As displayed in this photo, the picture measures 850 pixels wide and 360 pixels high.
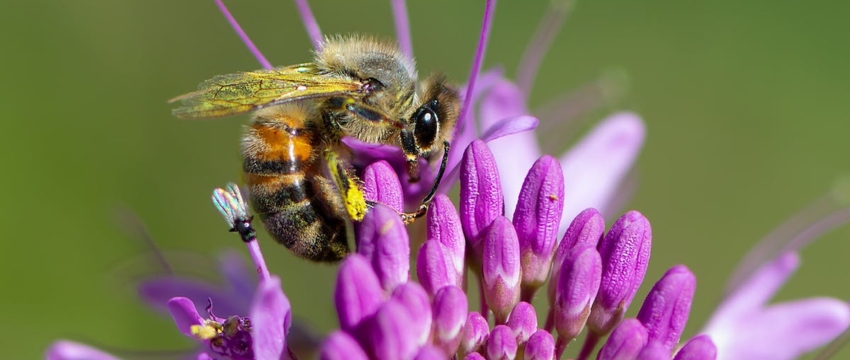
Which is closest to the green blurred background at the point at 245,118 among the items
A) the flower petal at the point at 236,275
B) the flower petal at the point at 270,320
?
the flower petal at the point at 236,275

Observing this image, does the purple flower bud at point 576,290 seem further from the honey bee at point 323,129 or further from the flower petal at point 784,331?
the flower petal at point 784,331

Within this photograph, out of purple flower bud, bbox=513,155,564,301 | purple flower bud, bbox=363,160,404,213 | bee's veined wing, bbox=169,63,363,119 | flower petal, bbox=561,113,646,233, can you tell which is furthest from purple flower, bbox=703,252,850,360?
bee's veined wing, bbox=169,63,363,119

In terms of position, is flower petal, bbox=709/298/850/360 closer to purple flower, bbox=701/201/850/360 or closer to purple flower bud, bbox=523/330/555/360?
purple flower, bbox=701/201/850/360

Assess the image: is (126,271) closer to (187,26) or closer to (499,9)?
(187,26)

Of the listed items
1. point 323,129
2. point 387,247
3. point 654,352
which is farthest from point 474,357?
point 323,129

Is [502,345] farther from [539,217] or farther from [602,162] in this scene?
[602,162]

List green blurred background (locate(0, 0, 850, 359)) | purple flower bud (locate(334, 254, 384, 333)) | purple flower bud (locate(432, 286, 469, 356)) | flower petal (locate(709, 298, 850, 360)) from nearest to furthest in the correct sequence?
purple flower bud (locate(334, 254, 384, 333)) → purple flower bud (locate(432, 286, 469, 356)) → flower petal (locate(709, 298, 850, 360)) → green blurred background (locate(0, 0, 850, 359))
